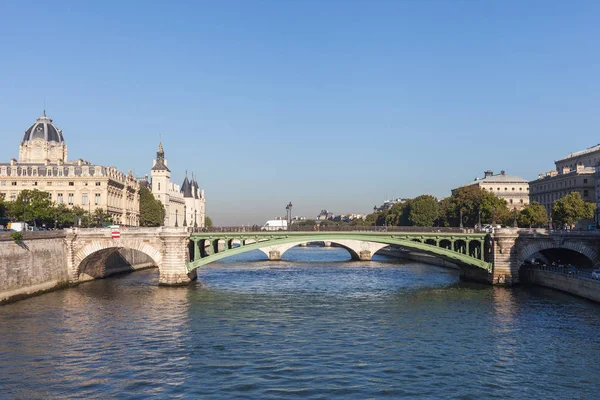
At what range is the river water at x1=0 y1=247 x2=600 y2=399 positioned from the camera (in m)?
26.8

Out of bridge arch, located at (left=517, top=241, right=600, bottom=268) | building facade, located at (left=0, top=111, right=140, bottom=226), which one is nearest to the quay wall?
bridge arch, located at (left=517, top=241, right=600, bottom=268)

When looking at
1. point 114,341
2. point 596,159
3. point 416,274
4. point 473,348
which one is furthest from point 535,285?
point 596,159

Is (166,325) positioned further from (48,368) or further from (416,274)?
(416,274)

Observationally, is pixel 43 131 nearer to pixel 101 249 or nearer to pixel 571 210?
pixel 101 249

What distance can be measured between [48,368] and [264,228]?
42590 millimetres

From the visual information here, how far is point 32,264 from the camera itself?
53000 millimetres

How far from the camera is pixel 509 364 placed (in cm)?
3075

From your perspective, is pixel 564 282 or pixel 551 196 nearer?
pixel 564 282

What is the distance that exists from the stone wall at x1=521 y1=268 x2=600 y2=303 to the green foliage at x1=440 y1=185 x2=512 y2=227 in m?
34.1

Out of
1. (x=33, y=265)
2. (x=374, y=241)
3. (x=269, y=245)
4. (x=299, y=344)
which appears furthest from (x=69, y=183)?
(x=299, y=344)

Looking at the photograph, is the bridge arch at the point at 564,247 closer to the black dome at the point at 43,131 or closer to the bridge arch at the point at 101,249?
the bridge arch at the point at 101,249

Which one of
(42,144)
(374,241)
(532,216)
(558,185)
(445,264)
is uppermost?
(42,144)

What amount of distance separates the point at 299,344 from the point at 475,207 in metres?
76.5

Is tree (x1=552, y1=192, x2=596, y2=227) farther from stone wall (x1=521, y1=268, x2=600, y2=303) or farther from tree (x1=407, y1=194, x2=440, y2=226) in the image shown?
tree (x1=407, y1=194, x2=440, y2=226)
